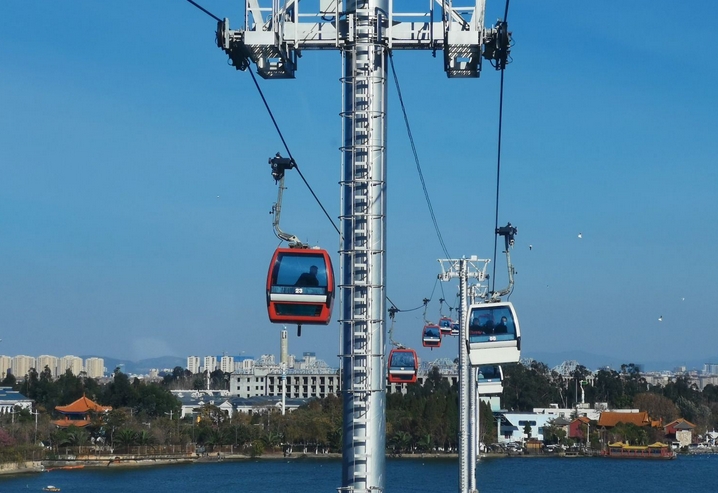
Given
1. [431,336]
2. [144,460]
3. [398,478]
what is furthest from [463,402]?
[144,460]

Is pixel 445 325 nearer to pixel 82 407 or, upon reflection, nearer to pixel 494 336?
pixel 494 336

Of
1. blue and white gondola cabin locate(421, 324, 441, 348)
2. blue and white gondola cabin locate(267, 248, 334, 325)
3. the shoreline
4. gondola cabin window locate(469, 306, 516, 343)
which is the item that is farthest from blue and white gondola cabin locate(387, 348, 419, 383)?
the shoreline

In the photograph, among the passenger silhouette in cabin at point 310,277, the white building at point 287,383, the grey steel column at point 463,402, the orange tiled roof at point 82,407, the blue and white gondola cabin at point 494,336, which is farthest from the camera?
the white building at point 287,383

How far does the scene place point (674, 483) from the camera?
6412cm

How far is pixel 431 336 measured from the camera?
3941 centimetres

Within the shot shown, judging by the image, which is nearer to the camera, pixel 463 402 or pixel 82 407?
pixel 463 402

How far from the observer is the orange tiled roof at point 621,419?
309 ft

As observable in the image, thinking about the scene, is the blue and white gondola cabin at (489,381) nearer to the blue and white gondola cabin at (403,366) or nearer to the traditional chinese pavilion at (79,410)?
the blue and white gondola cabin at (403,366)

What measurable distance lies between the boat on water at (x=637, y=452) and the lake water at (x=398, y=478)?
8.05m

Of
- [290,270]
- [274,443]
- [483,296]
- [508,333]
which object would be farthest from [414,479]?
[290,270]

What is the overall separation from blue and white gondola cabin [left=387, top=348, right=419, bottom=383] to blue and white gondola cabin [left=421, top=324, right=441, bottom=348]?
7470 millimetres

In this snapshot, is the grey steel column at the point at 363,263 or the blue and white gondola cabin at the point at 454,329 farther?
the blue and white gondola cabin at the point at 454,329

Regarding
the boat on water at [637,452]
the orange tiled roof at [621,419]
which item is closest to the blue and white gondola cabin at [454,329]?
the boat on water at [637,452]

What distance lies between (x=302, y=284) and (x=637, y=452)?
82.4 metres
